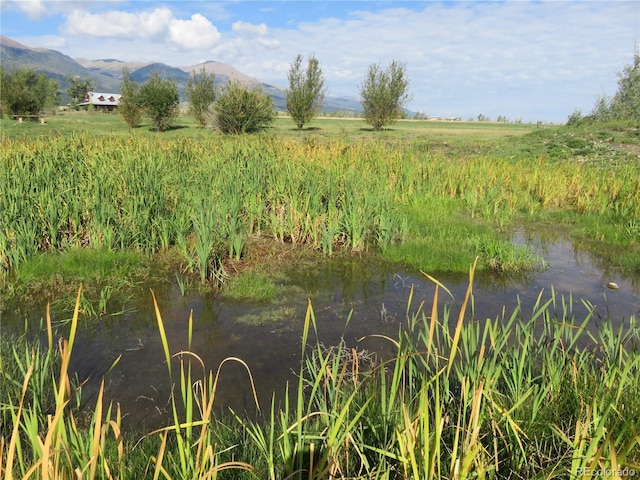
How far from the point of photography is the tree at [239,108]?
2769 cm

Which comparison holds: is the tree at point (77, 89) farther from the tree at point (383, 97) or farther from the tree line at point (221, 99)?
the tree at point (383, 97)

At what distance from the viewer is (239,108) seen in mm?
27781

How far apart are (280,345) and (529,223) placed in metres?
7.52

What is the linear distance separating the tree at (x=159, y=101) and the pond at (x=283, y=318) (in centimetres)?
3166

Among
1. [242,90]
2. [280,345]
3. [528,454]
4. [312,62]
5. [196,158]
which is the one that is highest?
[312,62]

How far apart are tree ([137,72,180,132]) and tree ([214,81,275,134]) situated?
7629 mm

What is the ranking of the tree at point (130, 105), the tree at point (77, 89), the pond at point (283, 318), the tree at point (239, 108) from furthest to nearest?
the tree at point (77, 89) < the tree at point (130, 105) < the tree at point (239, 108) < the pond at point (283, 318)

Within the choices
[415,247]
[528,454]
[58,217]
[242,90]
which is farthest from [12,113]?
[528,454]

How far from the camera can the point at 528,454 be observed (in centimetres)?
222

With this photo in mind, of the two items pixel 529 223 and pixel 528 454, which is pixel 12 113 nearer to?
pixel 529 223

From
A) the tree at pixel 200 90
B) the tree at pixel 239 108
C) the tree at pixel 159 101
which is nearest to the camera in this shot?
the tree at pixel 239 108

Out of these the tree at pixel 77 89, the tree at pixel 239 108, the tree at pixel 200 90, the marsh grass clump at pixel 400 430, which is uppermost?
the tree at pixel 77 89

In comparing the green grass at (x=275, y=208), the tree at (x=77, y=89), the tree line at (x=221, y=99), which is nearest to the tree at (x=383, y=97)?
the tree line at (x=221, y=99)

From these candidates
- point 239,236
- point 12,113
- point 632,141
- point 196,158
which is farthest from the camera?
point 12,113
